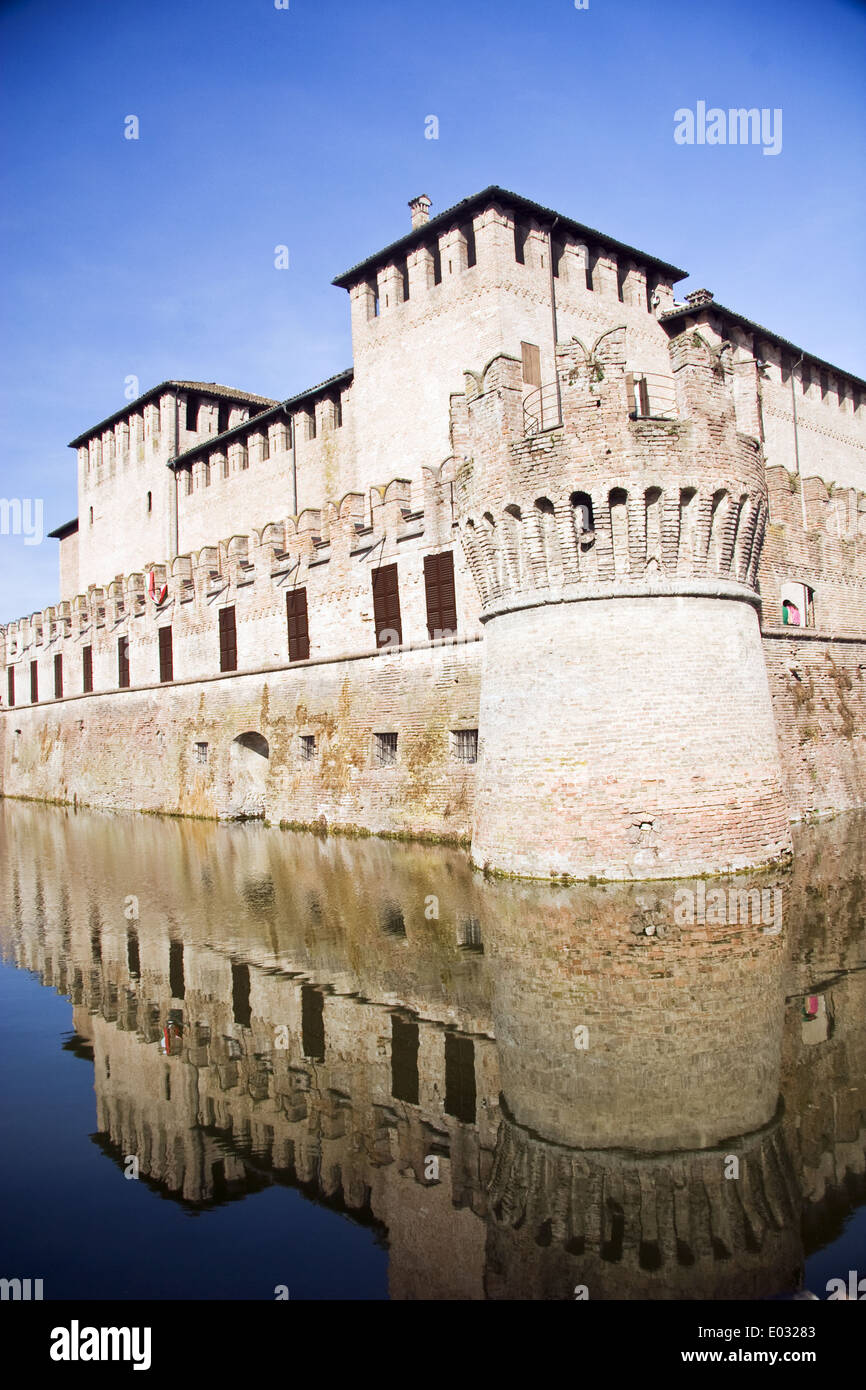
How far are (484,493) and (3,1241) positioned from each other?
440 inches

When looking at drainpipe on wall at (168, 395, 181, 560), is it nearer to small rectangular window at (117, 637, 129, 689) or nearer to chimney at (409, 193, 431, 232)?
small rectangular window at (117, 637, 129, 689)

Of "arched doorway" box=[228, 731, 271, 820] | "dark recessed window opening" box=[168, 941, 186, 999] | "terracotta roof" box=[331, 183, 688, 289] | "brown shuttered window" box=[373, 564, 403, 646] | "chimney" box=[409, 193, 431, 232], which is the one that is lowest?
"dark recessed window opening" box=[168, 941, 186, 999]

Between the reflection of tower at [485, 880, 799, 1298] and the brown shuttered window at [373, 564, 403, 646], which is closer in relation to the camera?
the reflection of tower at [485, 880, 799, 1298]

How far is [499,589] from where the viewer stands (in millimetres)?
14062

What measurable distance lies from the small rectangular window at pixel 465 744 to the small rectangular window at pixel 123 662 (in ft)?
60.1

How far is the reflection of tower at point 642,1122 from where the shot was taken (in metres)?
4.41

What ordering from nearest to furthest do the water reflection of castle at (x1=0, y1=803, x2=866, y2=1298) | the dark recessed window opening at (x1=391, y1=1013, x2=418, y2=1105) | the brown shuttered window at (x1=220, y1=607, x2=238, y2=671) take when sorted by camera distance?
the water reflection of castle at (x1=0, y1=803, x2=866, y2=1298) → the dark recessed window opening at (x1=391, y1=1013, x2=418, y2=1105) → the brown shuttered window at (x1=220, y1=607, x2=238, y2=671)

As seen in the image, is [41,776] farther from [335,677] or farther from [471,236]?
[471,236]

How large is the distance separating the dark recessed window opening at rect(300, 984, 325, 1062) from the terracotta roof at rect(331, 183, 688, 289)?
72.9ft

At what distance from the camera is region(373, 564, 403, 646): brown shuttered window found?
791 inches

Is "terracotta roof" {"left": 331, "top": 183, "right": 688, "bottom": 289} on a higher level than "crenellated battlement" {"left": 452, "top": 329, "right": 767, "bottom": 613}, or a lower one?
higher

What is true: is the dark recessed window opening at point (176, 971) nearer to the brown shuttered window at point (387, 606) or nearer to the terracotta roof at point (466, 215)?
the brown shuttered window at point (387, 606)

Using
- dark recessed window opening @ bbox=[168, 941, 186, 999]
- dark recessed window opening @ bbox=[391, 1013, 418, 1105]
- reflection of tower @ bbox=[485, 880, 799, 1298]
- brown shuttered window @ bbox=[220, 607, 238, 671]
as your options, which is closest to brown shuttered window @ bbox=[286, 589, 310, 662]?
brown shuttered window @ bbox=[220, 607, 238, 671]

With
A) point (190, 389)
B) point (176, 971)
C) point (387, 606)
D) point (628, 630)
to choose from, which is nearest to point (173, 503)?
point (190, 389)
